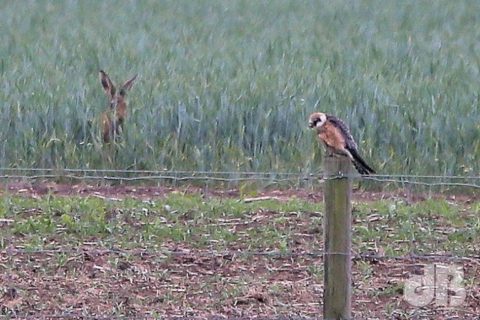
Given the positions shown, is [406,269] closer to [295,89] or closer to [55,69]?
[295,89]

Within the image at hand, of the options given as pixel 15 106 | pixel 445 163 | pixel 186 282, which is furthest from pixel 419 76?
pixel 186 282

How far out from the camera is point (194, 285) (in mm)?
7445

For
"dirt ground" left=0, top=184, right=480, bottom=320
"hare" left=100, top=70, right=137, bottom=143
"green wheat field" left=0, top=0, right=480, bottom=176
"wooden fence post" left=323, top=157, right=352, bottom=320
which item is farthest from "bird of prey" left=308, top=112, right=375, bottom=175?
"hare" left=100, top=70, right=137, bottom=143

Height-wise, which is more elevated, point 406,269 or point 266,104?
point 266,104

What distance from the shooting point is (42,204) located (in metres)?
9.20

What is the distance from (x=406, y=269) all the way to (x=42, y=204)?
291 centimetres

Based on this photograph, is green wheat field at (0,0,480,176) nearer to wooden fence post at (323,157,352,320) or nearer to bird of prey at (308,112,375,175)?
bird of prey at (308,112,375,175)

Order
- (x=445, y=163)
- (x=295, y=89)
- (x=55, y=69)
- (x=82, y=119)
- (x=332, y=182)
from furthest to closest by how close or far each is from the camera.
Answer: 1. (x=55, y=69)
2. (x=295, y=89)
3. (x=82, y=119)
4. (x=445, y=163)
5. (x=332, y=182)

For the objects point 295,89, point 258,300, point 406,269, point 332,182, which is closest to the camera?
point 332,182

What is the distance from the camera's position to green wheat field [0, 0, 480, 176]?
10891 millimetres

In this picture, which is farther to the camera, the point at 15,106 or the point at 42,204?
the point at 15,106
